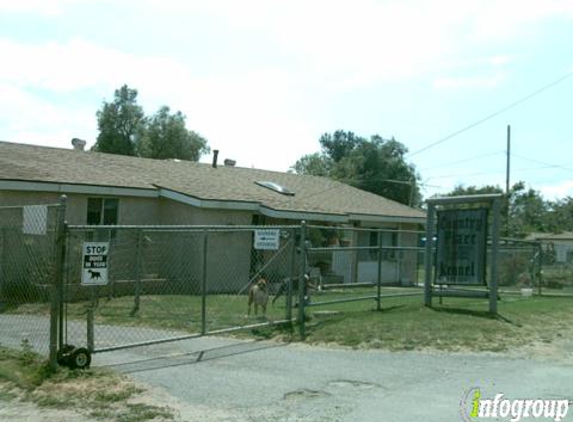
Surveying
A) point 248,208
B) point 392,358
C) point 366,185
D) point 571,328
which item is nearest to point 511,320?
point 571,328

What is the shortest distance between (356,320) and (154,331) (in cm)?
344

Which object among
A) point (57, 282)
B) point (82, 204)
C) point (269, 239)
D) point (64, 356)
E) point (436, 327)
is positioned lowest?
point (64, 356)

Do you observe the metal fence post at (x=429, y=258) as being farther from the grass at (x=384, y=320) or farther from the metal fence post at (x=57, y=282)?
the metal fence post at (x=57, y=282)

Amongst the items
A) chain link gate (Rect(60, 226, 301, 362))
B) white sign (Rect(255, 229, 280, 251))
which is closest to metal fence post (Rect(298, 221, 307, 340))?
chain link gate (Rect(60, 226, 301, 362))

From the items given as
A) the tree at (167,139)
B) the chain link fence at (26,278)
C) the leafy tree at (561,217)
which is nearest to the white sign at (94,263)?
the chain link fence at (26,278)

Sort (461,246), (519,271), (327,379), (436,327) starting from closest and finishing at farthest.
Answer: (327,379) → (436,327) → (461,246) → (519,271)

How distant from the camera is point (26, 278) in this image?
51.7 ft

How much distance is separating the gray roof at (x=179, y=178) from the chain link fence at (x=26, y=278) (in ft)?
7.79

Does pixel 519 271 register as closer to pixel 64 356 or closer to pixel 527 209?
pixel 64 356

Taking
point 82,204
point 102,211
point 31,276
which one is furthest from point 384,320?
point 102,211

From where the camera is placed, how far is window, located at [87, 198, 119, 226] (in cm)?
1931

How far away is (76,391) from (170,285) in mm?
11403

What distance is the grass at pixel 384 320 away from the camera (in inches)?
405

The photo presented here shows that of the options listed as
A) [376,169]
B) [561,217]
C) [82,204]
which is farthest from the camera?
[561,217]
